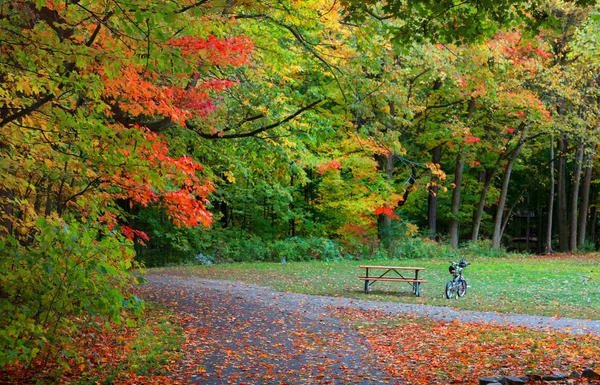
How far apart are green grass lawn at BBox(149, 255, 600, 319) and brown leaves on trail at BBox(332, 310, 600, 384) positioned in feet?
10.0

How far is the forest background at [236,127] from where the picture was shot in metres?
6.54

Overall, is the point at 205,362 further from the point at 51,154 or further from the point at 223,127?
the point at 223,127

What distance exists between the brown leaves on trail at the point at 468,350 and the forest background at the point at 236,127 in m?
3.29

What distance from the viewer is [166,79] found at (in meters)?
12.6

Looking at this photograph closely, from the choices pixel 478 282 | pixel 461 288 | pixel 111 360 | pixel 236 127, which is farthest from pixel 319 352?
pixel 478 282

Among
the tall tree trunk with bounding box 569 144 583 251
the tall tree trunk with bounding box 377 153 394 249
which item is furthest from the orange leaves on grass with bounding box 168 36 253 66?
the tall tree trunk with bounding box 569 144 583 251

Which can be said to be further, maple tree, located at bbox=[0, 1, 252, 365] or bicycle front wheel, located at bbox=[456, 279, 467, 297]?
bicycle front wheel, located at bbox=[456, 279, 467, 297]

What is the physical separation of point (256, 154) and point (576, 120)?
20.1m

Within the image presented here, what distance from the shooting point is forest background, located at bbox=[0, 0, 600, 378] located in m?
6.54

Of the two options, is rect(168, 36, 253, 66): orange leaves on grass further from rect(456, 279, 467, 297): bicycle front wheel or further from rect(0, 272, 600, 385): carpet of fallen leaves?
rect(456, 279, 467, 297): bicycle front wheel

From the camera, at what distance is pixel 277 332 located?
10453 millimetres

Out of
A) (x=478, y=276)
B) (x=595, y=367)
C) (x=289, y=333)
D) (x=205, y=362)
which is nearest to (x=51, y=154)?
(x=205, y=362)

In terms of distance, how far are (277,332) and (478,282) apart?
10069 millimetres

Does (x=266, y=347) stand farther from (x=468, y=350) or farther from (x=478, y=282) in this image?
(x=478, y=282)
